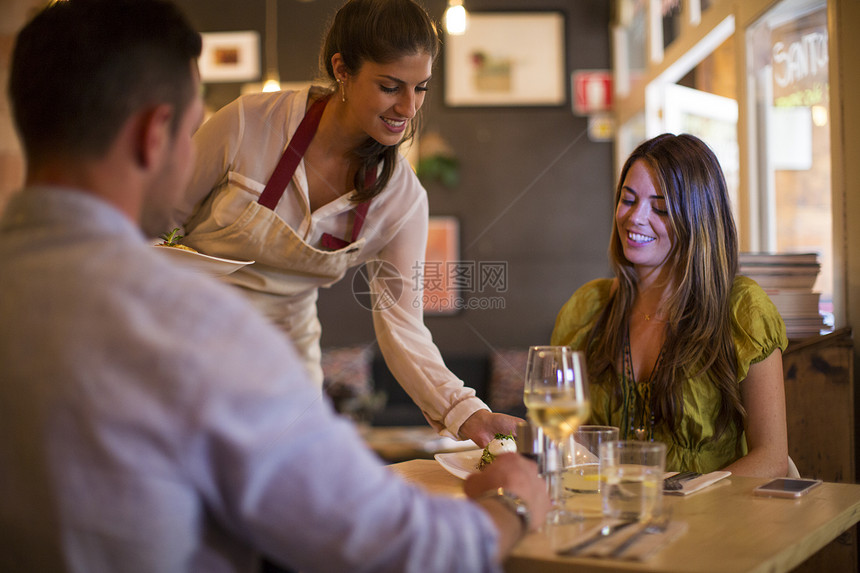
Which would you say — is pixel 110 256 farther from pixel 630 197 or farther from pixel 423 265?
pixel 630 197

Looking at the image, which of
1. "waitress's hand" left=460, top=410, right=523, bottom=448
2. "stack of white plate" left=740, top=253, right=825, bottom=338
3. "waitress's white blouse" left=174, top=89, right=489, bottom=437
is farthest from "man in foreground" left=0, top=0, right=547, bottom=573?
"stack of white plate" left=740, top=253, right=825, bottom=338

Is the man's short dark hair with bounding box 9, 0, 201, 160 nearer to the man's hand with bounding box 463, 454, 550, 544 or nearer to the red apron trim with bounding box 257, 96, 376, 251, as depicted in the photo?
the man's hand with bounding box 463, 454, 550, 544

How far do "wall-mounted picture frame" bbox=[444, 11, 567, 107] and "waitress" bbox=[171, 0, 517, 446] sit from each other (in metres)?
3.01

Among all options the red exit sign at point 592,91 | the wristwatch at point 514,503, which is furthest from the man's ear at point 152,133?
the red exit sign at point 592,91

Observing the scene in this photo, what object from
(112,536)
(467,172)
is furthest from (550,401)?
(467,172)

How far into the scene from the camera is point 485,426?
1358 mm

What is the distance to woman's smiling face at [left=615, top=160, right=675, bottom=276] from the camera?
1.70 metres

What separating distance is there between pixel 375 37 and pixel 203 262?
0.52 meters

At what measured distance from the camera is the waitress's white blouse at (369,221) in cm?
146

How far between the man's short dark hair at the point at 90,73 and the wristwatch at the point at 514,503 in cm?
52

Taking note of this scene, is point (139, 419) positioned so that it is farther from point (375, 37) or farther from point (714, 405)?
point (714, 405)

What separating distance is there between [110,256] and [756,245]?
267 centimetres

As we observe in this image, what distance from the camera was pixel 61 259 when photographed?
2.06 feet

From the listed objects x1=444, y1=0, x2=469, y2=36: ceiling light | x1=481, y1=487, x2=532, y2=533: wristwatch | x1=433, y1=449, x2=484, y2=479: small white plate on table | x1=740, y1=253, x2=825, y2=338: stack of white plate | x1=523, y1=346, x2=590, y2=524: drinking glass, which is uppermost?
x1=444, y1=0, x2=469, y2=36: ceiling light
